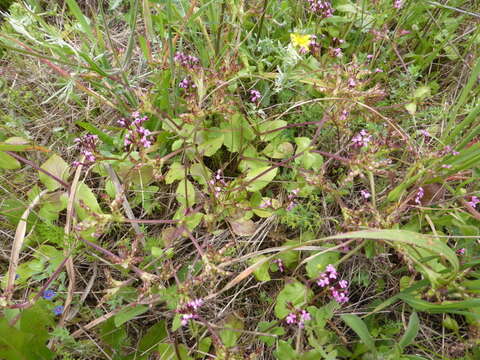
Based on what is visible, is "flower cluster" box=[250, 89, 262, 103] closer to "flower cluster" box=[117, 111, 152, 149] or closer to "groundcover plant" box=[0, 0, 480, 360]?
"groundcover plant" box=[0, 0, 480, 360]

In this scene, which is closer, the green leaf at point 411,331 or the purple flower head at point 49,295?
the green leaf at point 411,331

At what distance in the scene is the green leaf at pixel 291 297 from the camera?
174 centimetres

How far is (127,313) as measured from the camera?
1.69m

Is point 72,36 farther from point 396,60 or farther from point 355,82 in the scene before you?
point 396,60

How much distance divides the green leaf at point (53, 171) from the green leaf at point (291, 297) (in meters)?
1.30

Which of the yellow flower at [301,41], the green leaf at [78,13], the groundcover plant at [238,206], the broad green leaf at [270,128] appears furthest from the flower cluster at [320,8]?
the green leaf at [78,13]

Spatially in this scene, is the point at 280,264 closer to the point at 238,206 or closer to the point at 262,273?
the point at 262,273

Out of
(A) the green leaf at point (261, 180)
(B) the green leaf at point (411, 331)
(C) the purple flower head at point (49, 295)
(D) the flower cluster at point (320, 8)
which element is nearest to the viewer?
(B) the green leaf at point (411, 331)

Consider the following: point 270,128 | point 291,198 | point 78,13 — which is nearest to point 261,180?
point 291,198

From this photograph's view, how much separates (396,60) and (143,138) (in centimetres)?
171

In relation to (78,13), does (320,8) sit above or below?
above

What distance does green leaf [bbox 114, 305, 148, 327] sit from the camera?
1667 mm

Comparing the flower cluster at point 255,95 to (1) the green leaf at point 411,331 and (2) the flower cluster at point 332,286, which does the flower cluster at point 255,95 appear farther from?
(1) the green leaf at point 411,331

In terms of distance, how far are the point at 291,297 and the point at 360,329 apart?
1.07ft
